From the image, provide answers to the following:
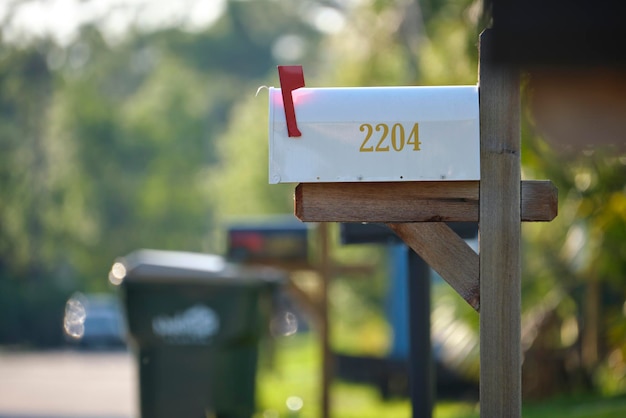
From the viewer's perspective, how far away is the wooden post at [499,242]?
427 centimetres

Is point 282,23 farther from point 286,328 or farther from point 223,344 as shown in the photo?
point 223,344

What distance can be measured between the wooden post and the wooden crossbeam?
0.07 m

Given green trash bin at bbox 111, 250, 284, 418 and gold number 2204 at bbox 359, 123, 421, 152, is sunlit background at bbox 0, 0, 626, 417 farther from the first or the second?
gold number 2204 at bbox 359, 123, 421, 152

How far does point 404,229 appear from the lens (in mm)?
4453

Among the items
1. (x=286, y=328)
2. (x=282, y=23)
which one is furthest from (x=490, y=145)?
(x=282, y=23)

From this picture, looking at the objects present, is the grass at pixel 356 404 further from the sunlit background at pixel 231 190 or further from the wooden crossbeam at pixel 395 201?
the wooden crossbeam at pixel 395 201

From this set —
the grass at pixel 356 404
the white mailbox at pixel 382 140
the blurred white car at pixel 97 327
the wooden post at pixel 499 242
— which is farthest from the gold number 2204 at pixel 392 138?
the blurred white car at pixel 97 327

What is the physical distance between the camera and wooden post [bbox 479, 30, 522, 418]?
14.0 feet

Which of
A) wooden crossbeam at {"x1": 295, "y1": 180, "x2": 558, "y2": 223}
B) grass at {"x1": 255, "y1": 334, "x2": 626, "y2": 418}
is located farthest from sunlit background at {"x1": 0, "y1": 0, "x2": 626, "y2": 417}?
wooden crossbeam at {"x1": 295, "y1": 180, "x2": 558, "y2": 223}

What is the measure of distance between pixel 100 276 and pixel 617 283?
108 feet

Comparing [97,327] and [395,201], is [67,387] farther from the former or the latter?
[97,327]

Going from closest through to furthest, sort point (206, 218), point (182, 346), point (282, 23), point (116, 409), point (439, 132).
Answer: point (439, 132), point (182, 346), point (116, 409), point (206, 218), point (282, 23)

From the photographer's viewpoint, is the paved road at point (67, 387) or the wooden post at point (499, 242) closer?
the wooden post at point (499, 242)

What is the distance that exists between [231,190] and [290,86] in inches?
1207
